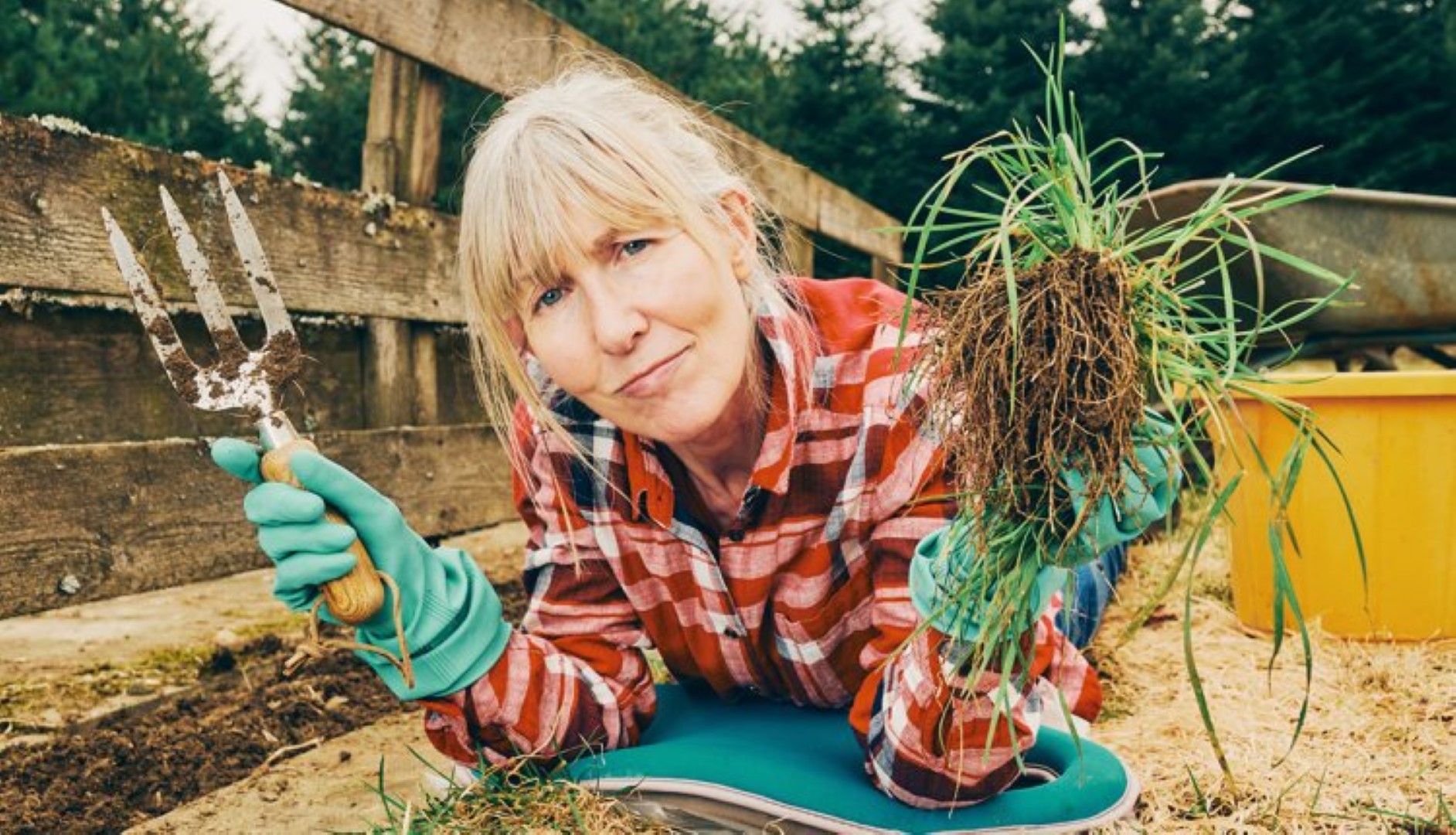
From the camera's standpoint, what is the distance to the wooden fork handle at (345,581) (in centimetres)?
130

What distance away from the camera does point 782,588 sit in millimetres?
1754

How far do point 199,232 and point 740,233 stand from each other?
3.80 feet

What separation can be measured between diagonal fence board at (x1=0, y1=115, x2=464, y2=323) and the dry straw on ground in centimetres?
174

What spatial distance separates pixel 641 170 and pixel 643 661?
2.68 feet

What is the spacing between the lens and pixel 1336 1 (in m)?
11.2

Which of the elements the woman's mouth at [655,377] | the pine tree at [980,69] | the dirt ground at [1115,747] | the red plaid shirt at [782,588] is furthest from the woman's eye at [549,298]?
the pine tree at [980,69]

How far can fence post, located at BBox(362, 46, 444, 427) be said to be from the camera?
2654 mm

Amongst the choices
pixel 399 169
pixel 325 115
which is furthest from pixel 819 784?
pixel 325 115

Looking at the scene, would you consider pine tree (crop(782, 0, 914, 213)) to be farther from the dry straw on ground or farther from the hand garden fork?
the hand garden fork

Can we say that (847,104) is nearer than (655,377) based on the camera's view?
No

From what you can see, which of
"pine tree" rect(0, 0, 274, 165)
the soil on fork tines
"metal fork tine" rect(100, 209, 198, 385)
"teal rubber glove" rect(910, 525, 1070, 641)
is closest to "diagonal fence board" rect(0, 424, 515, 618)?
the soil on fork tines

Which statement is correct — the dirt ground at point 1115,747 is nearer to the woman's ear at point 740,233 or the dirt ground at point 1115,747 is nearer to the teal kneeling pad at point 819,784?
the teal kneeling pad at point 819,784

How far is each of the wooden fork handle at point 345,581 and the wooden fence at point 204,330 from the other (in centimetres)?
64

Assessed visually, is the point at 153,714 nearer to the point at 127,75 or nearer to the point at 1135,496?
the point at 1135,496
